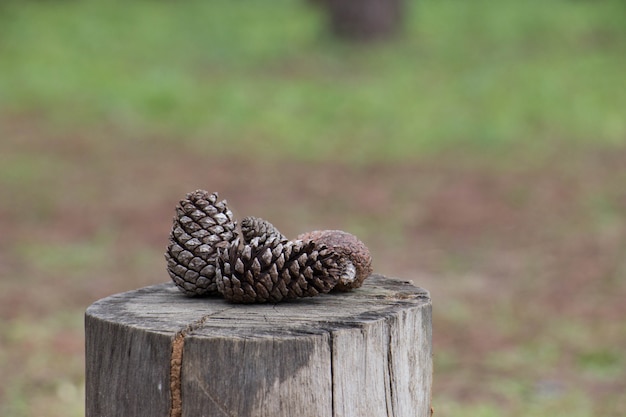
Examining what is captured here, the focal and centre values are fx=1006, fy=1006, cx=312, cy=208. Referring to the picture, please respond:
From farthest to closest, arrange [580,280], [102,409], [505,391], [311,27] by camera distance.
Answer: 1. [311,27]
2. [580,280]
3. [505,391]
4. [102,409]

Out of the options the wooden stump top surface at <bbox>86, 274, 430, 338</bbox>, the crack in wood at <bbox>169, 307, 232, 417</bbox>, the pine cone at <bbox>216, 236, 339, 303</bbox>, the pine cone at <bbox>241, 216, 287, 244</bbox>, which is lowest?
the crack in wood at <bbox>169, 307, 232, 417</bbox>

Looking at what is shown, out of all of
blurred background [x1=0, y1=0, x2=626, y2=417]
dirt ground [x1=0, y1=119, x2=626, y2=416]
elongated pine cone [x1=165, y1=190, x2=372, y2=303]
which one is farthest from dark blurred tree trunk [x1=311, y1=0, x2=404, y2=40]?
elongated pine cone [x1=165, y1=190, x2=372, y2=303]

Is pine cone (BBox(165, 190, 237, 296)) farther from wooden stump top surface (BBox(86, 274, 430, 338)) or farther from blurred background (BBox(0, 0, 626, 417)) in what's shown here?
blurred background (BBox(0, 0, 626, 417))

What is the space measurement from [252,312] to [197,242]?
305mm

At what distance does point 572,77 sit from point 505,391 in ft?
28.0

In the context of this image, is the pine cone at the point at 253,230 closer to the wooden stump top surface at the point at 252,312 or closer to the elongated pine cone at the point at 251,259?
the elongated pine cone at the point at 251,259

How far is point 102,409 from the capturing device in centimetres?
249

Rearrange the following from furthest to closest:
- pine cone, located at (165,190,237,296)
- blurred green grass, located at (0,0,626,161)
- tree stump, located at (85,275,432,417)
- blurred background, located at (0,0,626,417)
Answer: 1. blurred green grass, located at (0,0,626,161)
2. blurred background, located at (0,0,626,417)
3. pine cone, located at (165,190,237,296)
4. tree stump, located at (85,275,432,417)

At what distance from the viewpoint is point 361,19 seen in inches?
593

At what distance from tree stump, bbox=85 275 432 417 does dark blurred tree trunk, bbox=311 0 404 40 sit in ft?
42.0

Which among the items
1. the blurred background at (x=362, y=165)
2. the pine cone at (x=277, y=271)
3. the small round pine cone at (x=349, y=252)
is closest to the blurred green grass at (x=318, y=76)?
the blurred background at (x=362, y=165)

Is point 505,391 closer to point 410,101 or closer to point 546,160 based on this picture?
point 546,160

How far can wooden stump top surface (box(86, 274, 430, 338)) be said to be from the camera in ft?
7.75

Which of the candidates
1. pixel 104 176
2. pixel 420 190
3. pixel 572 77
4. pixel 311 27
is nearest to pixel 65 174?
pixel 104 176
